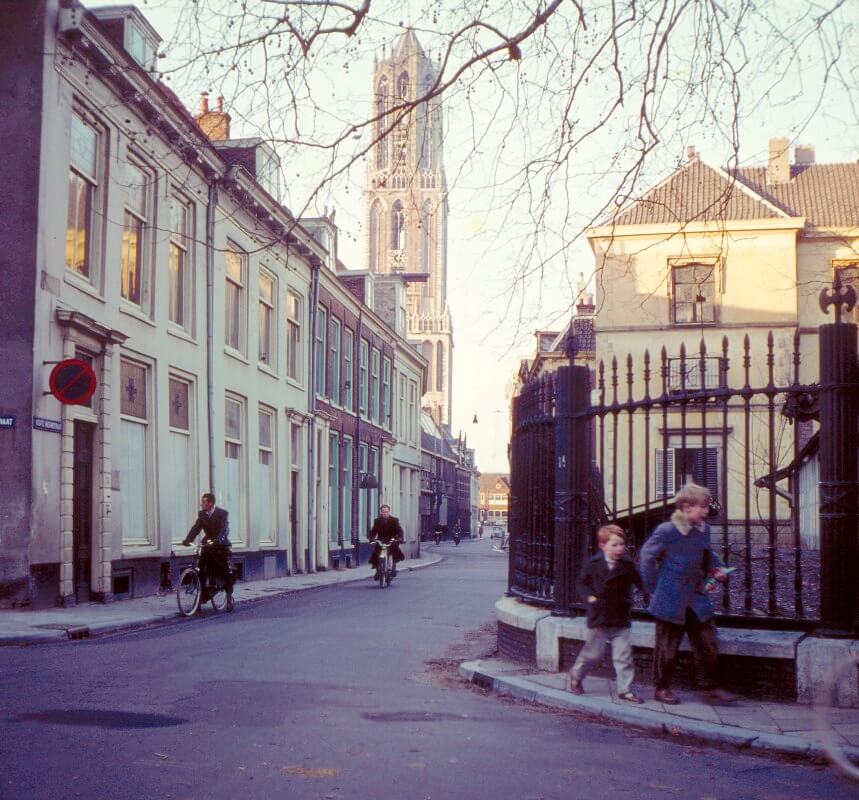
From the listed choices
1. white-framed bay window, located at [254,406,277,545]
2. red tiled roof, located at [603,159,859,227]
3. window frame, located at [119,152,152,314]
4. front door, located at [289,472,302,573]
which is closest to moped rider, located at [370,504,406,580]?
white-framed bay window, located at [254,406,277,545]

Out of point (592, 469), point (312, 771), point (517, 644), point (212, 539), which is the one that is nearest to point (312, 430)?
point (212, 539)

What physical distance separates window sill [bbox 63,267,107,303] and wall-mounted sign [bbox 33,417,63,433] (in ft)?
6.63

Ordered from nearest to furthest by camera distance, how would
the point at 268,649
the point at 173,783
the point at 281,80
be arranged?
the point at 173,783
the point at 281,80
the point at 268,649

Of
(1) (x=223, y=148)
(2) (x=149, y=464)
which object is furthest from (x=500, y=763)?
(1) (x=223, y=148)

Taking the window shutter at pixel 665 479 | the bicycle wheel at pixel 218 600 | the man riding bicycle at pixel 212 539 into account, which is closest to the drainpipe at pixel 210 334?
the bicycle wheel at pixel 218 600

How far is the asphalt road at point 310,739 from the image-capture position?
515 centimetres

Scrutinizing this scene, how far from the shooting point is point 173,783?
507 centimetres

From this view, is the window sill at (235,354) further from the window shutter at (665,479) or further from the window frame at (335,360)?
the window shutter at (665,479)

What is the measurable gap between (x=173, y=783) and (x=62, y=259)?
37.7ft

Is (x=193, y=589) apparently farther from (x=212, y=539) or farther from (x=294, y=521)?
(x=294, y=521)

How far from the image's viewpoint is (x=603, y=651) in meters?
7.90

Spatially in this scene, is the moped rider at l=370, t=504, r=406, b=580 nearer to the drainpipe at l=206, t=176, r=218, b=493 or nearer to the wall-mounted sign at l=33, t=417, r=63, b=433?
the drainpipe at l=206, t=176, r=218, b=493

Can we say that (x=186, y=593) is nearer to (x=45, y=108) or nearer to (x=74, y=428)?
(x=74, y=428)

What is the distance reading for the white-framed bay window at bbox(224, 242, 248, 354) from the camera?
75.8 feet
